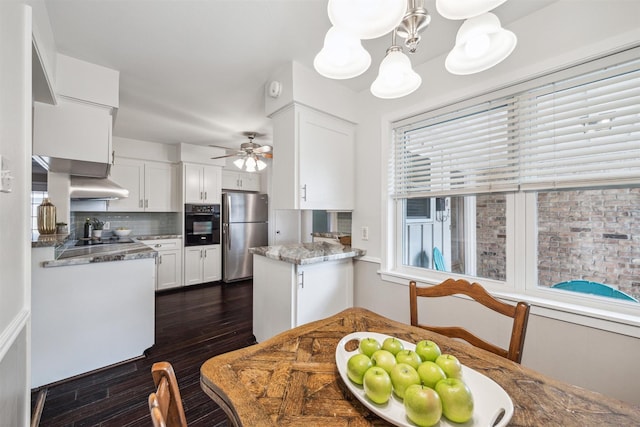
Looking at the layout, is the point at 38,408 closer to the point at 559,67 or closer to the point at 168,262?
the point at 168,262

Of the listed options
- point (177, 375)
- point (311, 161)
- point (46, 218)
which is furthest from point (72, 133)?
point (177, 375)

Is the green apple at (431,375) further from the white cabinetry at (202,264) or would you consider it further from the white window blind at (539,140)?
the white cabinetry at (202,264)

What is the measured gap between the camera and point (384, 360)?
726 mm

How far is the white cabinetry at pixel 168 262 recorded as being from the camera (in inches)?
161

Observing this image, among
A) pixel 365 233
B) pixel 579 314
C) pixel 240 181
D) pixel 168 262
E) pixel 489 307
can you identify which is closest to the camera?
pixel 489 307

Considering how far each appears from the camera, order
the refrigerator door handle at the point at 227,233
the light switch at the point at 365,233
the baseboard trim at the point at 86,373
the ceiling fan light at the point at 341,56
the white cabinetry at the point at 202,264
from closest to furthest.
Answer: the ceiling fan light at the point at 341,56, the baseboard trim at the point at 86,373, the light switch at the point at 365,233, the white cabinetry at the point at 202,264, the refrigerator door handle at the point at 227,233

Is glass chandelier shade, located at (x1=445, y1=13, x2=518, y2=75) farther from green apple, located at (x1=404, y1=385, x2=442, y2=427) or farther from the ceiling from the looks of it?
green apple, located at (x1=404, y1=385, x2=442, y2=427)

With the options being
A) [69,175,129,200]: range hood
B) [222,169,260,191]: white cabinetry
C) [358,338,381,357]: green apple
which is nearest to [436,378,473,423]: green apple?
[358,338,381,357]: green apple

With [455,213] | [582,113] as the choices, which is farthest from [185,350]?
[582,113]

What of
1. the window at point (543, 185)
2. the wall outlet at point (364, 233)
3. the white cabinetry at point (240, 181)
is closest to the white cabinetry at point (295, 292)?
the wall outlet at point (364, 233)

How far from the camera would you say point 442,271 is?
2006 mm

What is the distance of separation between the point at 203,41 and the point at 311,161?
114cm

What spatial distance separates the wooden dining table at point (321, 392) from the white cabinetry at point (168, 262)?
3859 mm

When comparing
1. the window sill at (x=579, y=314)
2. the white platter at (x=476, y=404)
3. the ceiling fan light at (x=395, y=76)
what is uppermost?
the ceiling fan light at (x=395, y=76)
